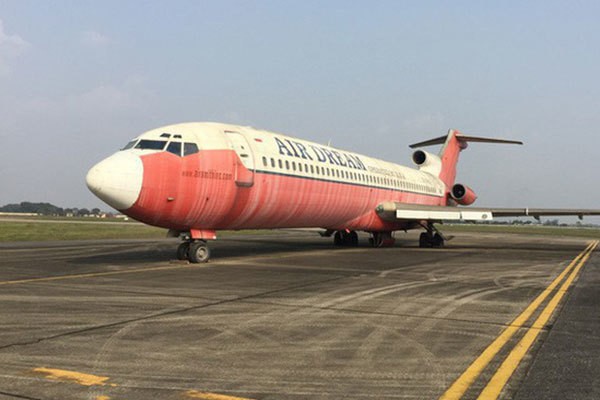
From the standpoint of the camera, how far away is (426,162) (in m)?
35.7

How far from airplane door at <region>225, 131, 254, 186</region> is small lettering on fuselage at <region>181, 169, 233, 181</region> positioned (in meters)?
0.38

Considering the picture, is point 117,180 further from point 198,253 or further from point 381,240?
point 381,240

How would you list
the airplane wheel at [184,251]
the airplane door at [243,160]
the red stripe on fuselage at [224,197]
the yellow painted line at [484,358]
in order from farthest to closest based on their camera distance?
the airplane door at [243,160] → the airplane wheel at [184,251] → the red stripe on fuselage at [224,197] → the yellow painted line at [484,358]

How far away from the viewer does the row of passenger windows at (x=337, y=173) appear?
17.6 metres

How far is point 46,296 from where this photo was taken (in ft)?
28.0

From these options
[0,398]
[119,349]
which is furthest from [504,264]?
[0,398]

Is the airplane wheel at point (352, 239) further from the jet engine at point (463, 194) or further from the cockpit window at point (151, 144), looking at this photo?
the cockpit window at point (151, 144)

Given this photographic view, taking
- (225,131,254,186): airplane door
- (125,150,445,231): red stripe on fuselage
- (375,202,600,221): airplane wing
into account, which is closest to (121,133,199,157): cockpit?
(125,150,445,231): red stripe on fuselage

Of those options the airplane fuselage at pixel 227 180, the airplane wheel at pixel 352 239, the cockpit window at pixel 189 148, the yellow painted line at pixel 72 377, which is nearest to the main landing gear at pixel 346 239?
the airplane wheel at pixel 352 239

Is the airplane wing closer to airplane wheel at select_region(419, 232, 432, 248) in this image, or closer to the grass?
airplane wheel at select_region(419, 232, 432, 248)

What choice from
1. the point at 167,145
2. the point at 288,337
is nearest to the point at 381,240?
the point at 167,145

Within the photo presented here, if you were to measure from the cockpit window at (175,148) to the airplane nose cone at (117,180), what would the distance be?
44.7 inches

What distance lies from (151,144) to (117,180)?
1.75m

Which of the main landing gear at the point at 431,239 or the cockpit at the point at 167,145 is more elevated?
the cockpit at the point at 167,145
